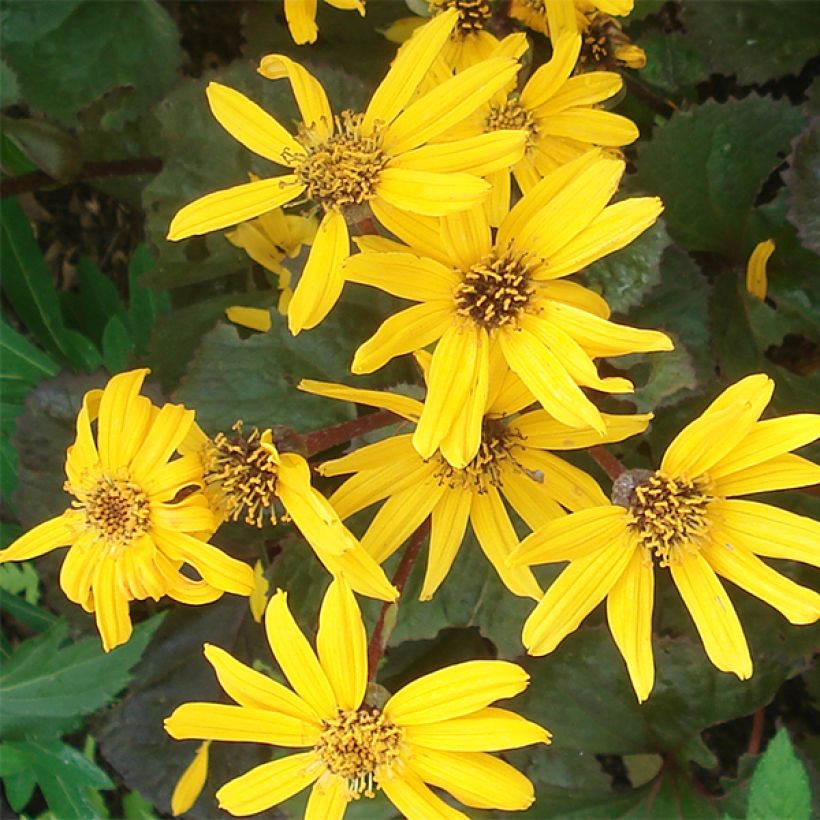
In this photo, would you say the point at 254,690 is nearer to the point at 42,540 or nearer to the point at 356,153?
the point at 42,540

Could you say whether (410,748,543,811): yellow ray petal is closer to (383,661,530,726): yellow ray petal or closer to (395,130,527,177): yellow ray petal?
(383,661,530,726): yellow ray petal

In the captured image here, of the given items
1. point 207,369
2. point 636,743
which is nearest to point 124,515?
point 207,369

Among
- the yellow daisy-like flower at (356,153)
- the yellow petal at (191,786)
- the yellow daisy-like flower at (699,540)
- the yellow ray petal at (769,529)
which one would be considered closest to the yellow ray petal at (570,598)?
the yellow daisy-like flower at (699,540)

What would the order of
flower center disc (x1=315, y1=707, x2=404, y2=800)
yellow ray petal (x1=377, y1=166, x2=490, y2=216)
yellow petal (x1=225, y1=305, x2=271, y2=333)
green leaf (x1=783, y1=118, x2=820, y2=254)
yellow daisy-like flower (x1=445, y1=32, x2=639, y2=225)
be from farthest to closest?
yellow petal (x1=225, y1=305, x2=271, y2=333) < green leaf (x1=783, y1=118, x2=820, y2=254) < yellow daisy-like flower (x1=445, y1=32, x2=639, y2=225) < flower center disc (x1=315, y1=707, x2=404, y2=800) < yellow ray petal (x1=377, y1=166, x2=490, y2=216)

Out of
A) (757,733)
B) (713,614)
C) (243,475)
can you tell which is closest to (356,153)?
(243,475)

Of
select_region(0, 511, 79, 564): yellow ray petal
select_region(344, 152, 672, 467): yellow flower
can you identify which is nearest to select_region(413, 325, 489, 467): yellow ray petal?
select_region(344, 152, 672, 467): yellow flower

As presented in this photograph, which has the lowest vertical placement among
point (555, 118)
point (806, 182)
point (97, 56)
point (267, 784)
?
point (267, 784)

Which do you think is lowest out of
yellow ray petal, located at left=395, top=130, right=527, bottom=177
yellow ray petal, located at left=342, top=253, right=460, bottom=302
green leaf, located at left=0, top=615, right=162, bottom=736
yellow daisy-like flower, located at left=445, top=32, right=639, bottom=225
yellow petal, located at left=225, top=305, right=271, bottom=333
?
green leaf, located at left=0, top=615, right=162, bottom=736
